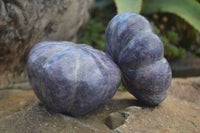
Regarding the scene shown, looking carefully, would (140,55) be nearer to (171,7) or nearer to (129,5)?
(129,5)

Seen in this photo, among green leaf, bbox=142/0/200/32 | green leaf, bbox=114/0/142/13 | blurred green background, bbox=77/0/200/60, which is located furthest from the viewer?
blurred green background, bbox=77/0/200/60

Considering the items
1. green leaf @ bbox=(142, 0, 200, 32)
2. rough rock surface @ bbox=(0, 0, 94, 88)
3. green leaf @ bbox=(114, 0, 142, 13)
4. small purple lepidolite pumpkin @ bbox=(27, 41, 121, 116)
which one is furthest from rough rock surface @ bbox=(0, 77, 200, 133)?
green leaf @ bbox=(142, 0, 200, 32)

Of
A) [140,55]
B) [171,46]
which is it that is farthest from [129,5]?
[140,55]

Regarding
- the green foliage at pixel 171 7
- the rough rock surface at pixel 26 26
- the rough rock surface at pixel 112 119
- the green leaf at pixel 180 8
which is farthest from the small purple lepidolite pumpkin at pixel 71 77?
the green leaf at pixel 180 8

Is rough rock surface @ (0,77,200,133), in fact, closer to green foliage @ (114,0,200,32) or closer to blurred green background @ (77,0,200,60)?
green foliage @ (114,0,200,32)

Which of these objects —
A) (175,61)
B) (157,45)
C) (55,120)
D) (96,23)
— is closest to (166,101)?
(157,45)

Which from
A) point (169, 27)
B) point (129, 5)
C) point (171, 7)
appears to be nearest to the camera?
point (129, 5)
